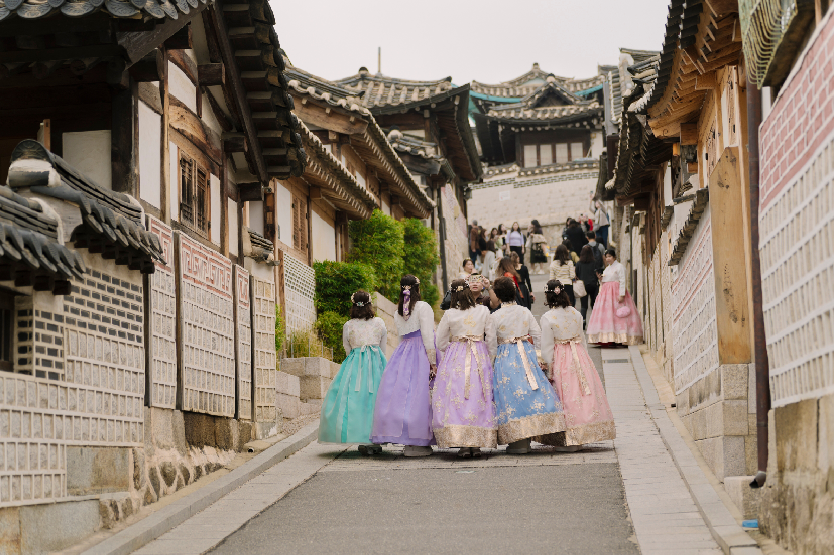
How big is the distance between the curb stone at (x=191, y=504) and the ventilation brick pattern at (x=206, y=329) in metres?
0.74

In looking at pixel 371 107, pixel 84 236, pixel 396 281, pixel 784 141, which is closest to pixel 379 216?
pixel 396 281

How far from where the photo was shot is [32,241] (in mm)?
6148

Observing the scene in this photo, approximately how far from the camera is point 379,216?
72.8 ft

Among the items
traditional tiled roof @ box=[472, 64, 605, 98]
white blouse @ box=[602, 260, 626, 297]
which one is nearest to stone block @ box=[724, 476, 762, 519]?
white blouse @ box=[602, 260, 626, 297]

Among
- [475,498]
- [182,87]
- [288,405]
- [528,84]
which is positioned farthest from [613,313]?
[528,84]

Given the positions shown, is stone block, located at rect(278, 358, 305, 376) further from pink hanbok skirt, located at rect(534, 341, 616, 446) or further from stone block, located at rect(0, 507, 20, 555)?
stone block, located at rect(0, 507, 20, 555)

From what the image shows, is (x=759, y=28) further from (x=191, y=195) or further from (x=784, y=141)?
(x=191, y=195)

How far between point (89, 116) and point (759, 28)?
5.78 meters

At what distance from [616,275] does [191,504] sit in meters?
12.7

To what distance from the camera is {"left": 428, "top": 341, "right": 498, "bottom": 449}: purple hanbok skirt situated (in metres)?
10.8

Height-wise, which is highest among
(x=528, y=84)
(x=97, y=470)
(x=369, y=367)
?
(x=528, y=84)

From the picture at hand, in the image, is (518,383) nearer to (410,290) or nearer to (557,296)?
(557,296)

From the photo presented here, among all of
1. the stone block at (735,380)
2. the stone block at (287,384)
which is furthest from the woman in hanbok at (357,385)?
the stone block at (735,380)

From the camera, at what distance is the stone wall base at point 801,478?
16.4 ft
